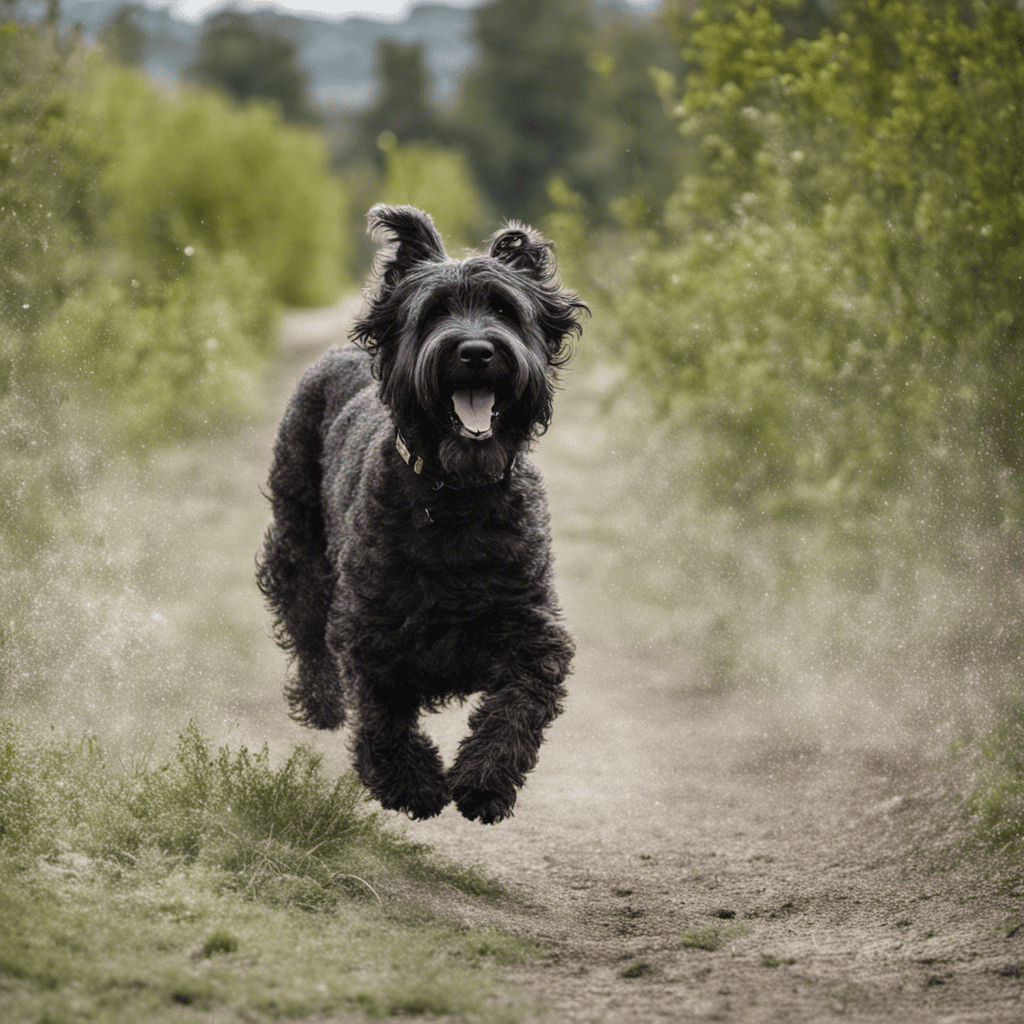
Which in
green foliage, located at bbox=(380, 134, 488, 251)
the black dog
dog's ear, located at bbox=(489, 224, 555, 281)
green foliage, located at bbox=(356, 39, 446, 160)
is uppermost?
green foliage, located at bbox=(356, 39, 446, 160)

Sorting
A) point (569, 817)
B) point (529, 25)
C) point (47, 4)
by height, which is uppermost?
point (529, 25)

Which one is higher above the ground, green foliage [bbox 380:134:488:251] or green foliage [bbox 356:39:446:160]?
green foliage [bbox 356:39:446:160]

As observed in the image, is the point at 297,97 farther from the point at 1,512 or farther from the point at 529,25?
the point at 1,512

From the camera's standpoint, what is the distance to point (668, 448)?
1046cm

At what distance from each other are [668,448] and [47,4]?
5.77m

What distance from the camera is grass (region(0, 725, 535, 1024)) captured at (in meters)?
3.21

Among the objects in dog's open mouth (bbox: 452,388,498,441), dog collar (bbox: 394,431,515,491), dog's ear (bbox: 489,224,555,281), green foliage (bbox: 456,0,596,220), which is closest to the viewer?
dog's open mouth (bbox: 452,388,498,441)

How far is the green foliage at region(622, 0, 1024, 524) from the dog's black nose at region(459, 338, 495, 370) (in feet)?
10.5

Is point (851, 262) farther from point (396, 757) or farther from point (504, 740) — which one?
point (396, 757)

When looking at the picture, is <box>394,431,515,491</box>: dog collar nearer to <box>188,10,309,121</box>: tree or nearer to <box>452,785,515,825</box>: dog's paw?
<box>452,785,515,825</box>: dog's paw

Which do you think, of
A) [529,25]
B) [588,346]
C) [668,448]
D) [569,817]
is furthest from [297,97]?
[569,817]

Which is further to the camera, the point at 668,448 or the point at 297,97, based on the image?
the point at 297,97

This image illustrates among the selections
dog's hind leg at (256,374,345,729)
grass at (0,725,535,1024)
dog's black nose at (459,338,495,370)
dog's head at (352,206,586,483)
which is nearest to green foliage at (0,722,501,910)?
grass at (0,725,535,1024)

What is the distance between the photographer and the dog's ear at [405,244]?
498cm
